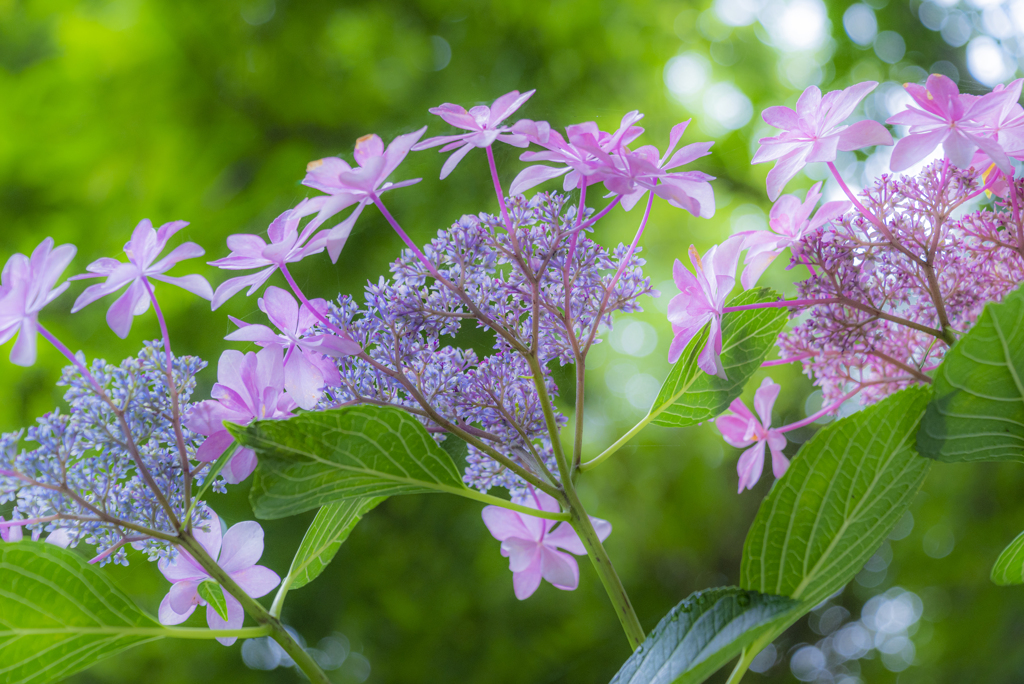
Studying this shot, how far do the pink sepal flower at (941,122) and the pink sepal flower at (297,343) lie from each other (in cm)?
22

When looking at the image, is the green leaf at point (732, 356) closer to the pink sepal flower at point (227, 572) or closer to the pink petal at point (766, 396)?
the pink petal at point (766, 396)

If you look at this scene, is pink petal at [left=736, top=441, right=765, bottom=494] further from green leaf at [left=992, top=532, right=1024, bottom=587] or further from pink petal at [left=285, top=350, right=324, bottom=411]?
pink petal at [left=285, top=350, right=324, bottom=411]

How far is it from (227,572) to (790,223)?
278mm

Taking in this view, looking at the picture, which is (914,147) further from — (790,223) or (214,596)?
(214,596)

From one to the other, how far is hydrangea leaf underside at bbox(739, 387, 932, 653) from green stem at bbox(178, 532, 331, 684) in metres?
0.15

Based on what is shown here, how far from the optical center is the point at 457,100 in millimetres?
1140

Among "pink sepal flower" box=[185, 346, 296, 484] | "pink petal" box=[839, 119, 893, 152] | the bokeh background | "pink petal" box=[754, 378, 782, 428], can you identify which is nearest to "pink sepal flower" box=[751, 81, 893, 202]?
"pink petal" box=[839, 119, 893, 152]

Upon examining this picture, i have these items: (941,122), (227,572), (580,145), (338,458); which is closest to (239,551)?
(227,572)

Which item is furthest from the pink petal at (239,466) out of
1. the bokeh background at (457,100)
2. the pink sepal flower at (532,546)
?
the bokeh background at (457,100)

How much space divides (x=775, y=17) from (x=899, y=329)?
1.75m

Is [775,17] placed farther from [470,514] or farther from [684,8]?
[470,514]

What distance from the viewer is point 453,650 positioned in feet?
4.76

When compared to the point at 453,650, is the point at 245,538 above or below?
above

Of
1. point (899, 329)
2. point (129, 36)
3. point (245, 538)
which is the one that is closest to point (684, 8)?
point (129, 36)
